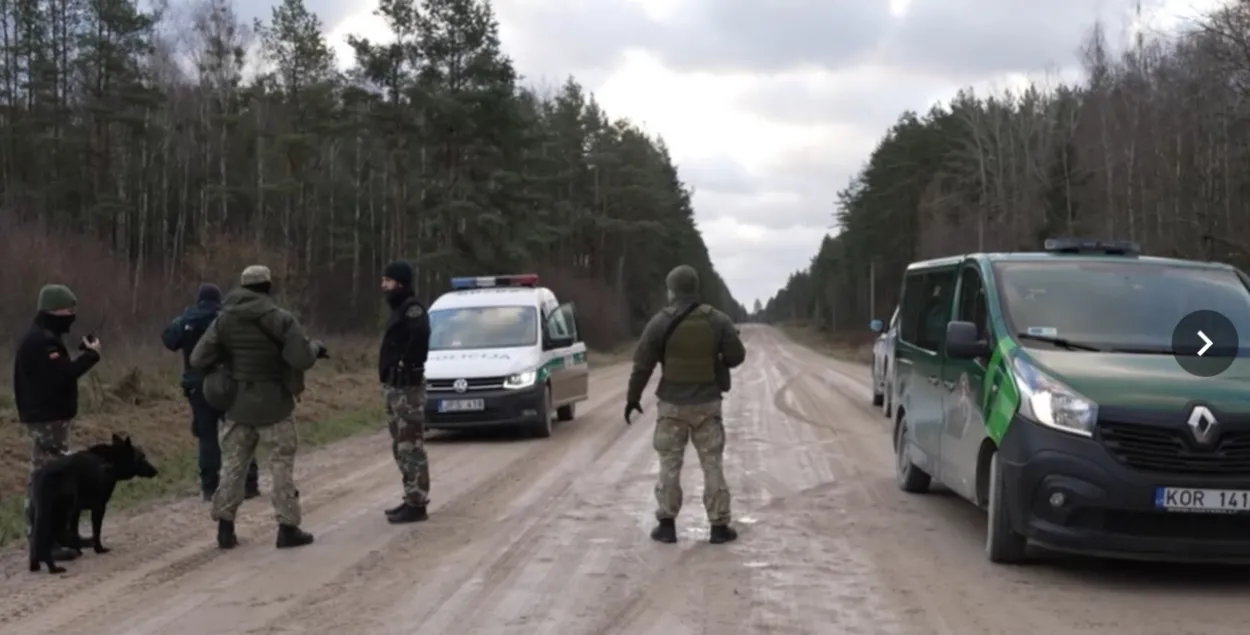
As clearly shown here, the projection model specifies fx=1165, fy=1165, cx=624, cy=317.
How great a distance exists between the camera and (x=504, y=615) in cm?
648

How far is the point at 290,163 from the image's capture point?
51.0 m

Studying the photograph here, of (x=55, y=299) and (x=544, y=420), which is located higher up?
(x=55, y=299)

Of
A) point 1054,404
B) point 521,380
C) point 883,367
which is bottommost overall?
point 883,367

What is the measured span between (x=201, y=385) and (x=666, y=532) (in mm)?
4771

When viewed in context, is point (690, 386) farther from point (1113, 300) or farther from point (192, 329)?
point (192, 329)

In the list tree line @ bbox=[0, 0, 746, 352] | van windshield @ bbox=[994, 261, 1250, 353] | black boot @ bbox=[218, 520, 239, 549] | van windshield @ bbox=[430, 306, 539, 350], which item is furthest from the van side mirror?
tree line @ bbox=[0, 0, 746, 352]

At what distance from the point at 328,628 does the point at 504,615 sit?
95 cm

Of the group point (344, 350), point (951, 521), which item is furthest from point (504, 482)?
point (344, 350)

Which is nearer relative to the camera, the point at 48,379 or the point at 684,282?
the point at 48,379

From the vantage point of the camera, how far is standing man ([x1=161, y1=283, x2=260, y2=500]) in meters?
10.7

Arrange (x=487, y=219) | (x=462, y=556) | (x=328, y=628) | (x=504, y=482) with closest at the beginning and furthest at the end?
(x=328, y=628), (x=462, y=556), (x=504, y=482), (x=487, y=219)

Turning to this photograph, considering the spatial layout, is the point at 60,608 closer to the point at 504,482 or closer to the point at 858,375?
the point at 504,482

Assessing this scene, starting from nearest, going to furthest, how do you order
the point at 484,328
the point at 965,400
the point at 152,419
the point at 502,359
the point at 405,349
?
the point at 965,400
the point at 405,349
the point at 502,359
the point at 152,419
the point at 484,328

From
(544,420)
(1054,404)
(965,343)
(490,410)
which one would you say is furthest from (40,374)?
(544,420)
